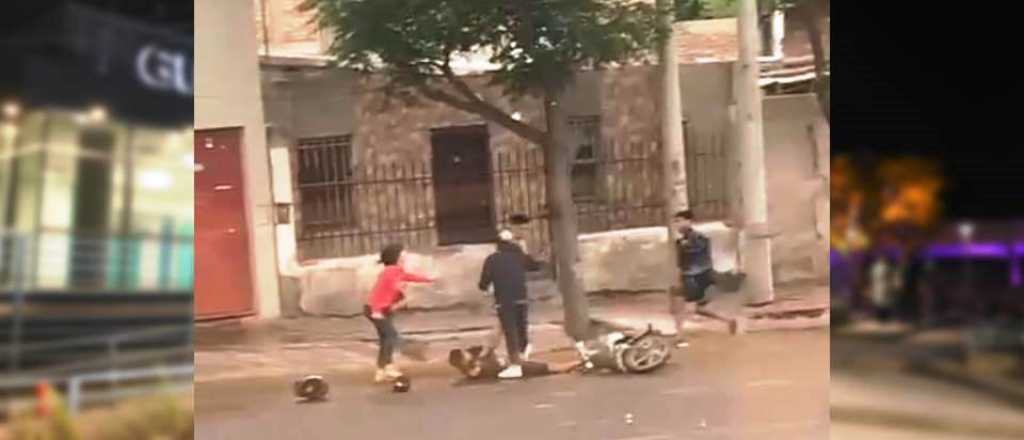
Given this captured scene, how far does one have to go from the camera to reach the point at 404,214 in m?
1.64

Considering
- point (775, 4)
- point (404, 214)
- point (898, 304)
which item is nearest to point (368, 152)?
point (404, 214)

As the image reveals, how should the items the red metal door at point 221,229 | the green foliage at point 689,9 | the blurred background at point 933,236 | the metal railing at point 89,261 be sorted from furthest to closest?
the blurred background at point 933,236, the green foliage at point 689,9, the red metal door at point 221,229, the metal railing at point 89,261

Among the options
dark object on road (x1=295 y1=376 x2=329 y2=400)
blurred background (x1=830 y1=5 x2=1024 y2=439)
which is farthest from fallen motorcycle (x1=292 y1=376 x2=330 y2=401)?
blurred background (x1=830 y1=5 x2=1024 y2=439)

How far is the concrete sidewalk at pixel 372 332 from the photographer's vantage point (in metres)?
1.61

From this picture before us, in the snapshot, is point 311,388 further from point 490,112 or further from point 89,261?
point 490,112

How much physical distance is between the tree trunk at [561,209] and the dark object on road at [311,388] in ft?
1.31

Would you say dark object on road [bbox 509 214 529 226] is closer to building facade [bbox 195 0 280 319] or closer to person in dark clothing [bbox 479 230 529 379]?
person in dark clothing [bbox 479 230 529 379]

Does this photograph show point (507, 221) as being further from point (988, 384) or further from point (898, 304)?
point (988, 384)

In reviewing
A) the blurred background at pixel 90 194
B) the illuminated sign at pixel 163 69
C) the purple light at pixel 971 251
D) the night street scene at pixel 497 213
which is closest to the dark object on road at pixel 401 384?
the night street scene at pixel 497 213

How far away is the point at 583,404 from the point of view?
66.6 inches

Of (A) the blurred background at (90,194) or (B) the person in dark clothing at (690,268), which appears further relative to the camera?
(B) the person in dark clothing at (690,268)

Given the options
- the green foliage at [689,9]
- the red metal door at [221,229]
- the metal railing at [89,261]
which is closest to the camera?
the metal railing at [89,261]

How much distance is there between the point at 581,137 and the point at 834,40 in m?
0.48

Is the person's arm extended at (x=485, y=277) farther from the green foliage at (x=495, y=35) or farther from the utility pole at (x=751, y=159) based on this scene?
the utility pole at (x=751, y=159)
